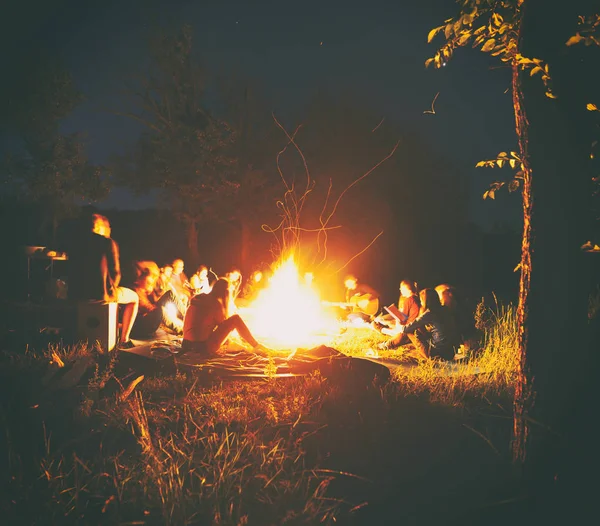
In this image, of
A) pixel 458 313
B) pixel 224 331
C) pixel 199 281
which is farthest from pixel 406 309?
pixel 199 281

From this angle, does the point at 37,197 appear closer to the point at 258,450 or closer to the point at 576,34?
the point at 258,450

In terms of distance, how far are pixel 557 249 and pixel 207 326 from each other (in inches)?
208

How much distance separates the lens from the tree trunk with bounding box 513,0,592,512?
2961 millimetres

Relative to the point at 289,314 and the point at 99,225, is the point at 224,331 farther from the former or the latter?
the point at 99,225

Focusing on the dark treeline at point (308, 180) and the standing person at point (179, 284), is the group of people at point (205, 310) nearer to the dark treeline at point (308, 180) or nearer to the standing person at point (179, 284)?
the standing person at point (179, 284)

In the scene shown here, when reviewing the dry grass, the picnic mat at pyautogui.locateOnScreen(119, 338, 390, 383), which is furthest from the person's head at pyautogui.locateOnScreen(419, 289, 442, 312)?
the picnic mat at pyautogui.locateOnScreen(119, 338, 390, 383)

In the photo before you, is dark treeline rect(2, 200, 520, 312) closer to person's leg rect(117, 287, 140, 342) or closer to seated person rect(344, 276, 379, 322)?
seated person rect(344, 276, 379, 322)

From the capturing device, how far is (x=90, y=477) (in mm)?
3326

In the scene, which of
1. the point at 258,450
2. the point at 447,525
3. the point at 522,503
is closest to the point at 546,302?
the point at 522,503

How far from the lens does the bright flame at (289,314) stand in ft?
30.2

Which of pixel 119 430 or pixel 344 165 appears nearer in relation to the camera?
Result: pixel 119 430

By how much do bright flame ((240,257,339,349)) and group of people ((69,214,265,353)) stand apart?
1151 mm

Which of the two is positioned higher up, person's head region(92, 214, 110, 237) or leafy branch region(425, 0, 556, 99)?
leafy branch region(425, 0, 556, 99)

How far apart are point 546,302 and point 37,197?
16874mm
